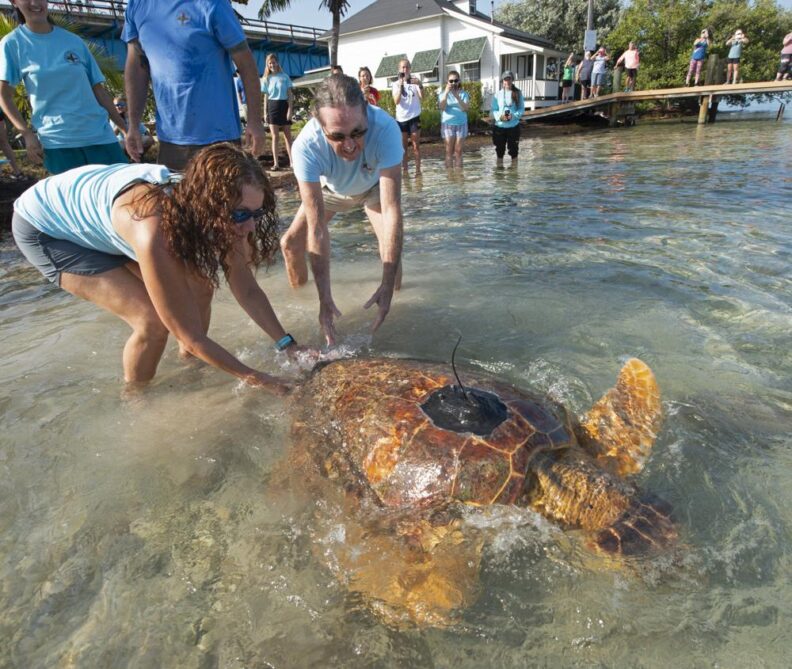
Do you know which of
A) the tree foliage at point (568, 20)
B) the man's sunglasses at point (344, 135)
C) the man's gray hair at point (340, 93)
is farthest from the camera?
the tree foliage at point (568, 20)

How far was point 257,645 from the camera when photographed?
1.49 m

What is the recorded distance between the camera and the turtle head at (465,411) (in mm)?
1907

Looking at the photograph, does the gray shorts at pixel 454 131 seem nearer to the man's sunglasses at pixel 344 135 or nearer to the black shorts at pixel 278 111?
the black shorts at pixel 278 111

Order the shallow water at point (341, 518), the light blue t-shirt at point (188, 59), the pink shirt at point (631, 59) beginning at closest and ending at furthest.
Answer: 1. the shallow water at point (341, 518)
2. the light blue t-shirt at point (188, 59)
3. the pink shirt at point (631, 59)

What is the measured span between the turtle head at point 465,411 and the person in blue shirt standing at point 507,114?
9985 mm

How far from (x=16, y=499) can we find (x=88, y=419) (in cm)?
59

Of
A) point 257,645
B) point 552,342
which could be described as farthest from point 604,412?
point 257,645

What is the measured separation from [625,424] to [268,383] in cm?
171

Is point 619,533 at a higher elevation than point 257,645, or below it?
higher

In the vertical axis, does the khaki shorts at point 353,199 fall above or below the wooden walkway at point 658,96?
below

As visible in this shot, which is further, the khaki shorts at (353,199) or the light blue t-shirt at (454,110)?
the light blue t-shirt at (454,110)

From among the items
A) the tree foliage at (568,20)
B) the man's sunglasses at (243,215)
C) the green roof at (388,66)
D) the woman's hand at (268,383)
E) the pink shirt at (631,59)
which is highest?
the tree foliage at (568,20)

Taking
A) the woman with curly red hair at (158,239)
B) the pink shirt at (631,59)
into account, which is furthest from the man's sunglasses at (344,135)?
the pink shirt at (631,59)

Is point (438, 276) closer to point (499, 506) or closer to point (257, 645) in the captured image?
point (499, 506)
